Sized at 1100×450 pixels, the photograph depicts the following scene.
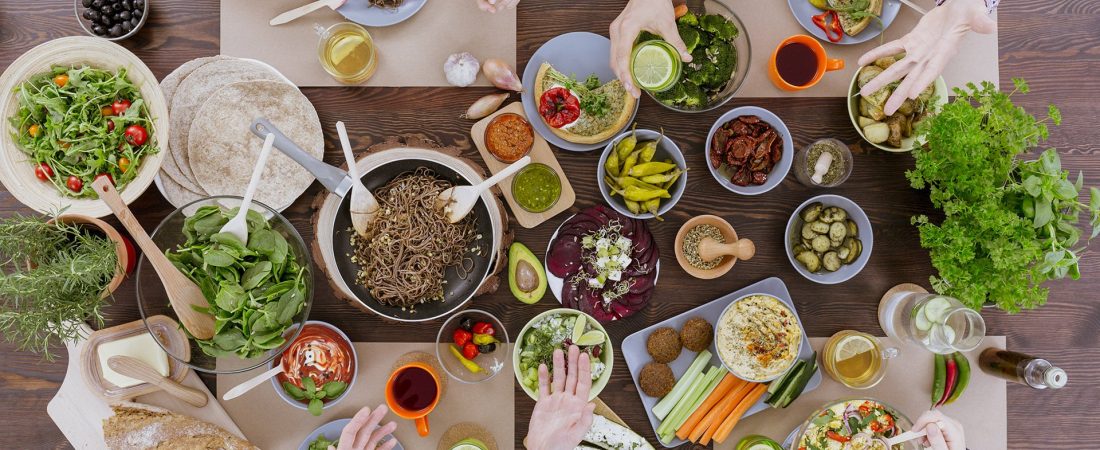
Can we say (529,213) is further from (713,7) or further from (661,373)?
(713,7)

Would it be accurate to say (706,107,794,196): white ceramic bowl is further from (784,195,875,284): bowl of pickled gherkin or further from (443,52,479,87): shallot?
(443,52,479,87): shallot

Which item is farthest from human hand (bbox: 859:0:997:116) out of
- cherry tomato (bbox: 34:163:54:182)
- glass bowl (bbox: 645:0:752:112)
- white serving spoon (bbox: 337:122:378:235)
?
cherry tomato (bbox: 34:163:54:182)

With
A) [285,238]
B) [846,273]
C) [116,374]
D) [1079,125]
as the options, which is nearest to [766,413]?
[846,273]

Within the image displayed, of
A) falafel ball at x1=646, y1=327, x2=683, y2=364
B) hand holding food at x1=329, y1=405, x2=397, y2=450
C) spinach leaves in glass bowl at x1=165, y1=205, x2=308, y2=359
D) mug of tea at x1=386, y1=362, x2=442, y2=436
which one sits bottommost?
hand holding food at x1=329, y1=405, x2=397, y2=450

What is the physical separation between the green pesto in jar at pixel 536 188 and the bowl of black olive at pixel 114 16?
173 centimetres

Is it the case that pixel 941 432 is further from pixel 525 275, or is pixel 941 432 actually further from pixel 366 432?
pixel 366 432

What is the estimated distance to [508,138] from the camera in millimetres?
2588

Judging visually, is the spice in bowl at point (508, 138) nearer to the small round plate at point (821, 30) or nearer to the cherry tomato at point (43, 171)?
the small round plate at point (821, 30)

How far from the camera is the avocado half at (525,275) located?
261 cm

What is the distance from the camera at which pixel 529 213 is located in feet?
8.63

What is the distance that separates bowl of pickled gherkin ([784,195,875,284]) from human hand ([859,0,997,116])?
47cm

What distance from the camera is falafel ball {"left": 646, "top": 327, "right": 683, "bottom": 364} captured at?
8.54 ft

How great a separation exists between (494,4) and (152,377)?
203 cm

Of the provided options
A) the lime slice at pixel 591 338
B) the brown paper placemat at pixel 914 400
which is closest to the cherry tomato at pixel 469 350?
the lime slice at pixel 591 338
